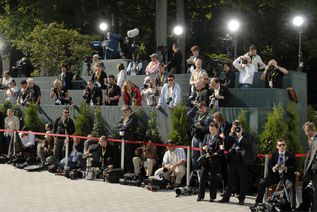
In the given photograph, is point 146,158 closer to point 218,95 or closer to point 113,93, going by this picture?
point 218,95

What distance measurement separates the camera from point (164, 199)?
14008mm

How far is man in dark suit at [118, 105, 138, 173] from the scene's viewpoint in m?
17.3

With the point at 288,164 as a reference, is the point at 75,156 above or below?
below

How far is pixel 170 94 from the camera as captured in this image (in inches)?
683

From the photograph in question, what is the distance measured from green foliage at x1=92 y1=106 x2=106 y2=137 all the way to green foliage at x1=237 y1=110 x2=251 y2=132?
533 centimetres

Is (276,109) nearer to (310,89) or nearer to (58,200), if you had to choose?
(58,200)

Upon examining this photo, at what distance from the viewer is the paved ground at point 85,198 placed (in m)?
12.8

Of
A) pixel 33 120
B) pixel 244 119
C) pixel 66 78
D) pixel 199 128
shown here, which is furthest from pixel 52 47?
pixel 244 119

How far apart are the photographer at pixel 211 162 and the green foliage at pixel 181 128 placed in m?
2.60

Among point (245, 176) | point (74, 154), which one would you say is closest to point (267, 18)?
point (74, 154)

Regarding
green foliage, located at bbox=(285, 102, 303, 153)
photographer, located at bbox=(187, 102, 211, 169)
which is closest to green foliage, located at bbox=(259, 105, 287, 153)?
green foliage, located at bbox=(285, 102, 303, 153)

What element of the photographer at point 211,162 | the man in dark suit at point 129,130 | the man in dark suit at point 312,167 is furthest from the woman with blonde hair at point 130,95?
the man in dark suit at point 312,167

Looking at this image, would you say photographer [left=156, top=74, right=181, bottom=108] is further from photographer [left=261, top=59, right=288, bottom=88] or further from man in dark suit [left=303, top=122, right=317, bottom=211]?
man in dark suit [left=303, top=122, right=317, bottom=211]

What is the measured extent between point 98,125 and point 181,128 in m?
3.58
